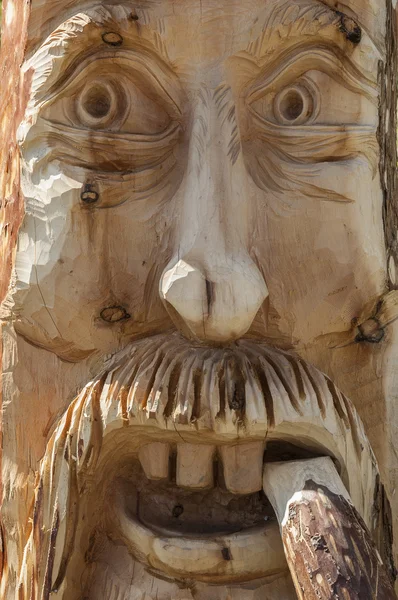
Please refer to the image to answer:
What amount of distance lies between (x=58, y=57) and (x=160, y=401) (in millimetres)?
597

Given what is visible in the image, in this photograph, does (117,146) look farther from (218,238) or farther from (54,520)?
(54,520)

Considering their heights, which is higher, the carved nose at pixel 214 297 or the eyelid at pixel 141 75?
the eyelid at pixel 141 75

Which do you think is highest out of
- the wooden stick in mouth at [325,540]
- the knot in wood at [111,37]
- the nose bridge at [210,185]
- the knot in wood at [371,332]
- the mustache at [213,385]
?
the knot in wood at [111,37]

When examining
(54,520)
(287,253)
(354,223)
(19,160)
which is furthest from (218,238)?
(54,520)

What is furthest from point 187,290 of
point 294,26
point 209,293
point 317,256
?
point 294,26

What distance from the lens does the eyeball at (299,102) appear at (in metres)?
1.62

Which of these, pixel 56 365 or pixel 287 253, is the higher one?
pixel 287 253

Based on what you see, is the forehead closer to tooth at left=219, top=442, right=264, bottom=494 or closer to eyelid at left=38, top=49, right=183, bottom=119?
eyelid at left=38, top=49, right=183, bottom=119

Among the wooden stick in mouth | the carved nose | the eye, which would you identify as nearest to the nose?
the carved nose

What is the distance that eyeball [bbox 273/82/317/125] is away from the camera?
5.30 feet

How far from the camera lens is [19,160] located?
5.39 ft

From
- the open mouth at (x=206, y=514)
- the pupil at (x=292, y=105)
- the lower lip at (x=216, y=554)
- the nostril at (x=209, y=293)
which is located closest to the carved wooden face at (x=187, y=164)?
the pupil at (x=292, y=105)

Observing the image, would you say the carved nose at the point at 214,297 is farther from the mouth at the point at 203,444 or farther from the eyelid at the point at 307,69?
the eyelid at the point at 307,69

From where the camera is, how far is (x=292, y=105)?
164cm
